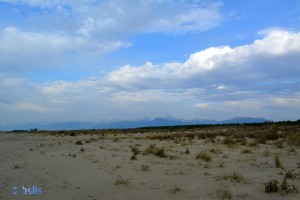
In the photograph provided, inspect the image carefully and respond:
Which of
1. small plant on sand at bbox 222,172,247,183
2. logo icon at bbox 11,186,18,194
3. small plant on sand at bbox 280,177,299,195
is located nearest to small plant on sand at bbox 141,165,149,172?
small plant on sand at bbox 222,172,247,183

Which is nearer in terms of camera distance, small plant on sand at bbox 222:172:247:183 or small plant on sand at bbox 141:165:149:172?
small plant on sand at bbox 222:172:247:183

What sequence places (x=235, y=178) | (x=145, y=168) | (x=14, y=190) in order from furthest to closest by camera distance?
1. (x=145, y=168)
2. (x=235, y=178)
3. (x=14, y=190)

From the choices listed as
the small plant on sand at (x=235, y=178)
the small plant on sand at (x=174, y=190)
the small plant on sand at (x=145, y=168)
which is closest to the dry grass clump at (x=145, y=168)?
the small plant on sand at (x=145, y=168)

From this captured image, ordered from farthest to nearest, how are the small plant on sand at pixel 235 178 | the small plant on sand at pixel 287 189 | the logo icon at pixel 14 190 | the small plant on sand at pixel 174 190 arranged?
the small plant on sand at pixel 235 178
the logo icon at pixel 14 190
the small plant on sand at pixel 174 190
the small plant on sand at pixel 287 189

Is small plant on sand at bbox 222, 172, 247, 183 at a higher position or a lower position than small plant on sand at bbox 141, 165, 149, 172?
lower

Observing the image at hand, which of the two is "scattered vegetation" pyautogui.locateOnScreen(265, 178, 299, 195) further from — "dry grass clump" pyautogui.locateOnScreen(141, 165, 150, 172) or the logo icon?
the logo icon

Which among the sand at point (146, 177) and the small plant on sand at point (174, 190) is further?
the small plant on sand at point (174, 190)

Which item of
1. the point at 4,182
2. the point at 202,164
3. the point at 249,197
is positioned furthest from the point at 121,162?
the point at 249,197

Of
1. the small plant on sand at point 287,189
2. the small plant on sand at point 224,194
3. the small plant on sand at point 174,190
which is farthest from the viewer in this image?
the small plant on sand at point 174,190

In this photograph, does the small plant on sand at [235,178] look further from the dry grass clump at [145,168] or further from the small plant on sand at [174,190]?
the dry grass clump at [145,168]

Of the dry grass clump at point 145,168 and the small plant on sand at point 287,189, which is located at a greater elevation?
the dry grass clump at point 145,168

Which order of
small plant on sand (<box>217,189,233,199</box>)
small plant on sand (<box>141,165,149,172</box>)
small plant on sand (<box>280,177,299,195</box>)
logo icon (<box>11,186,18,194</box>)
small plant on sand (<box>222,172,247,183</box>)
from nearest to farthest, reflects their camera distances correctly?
small plant on sand (<box>217,189,233,199</box>) < small plant on sand (<box>280,177,299,195</box>) < logo icon (<box>11,186,18,194</box>) < small plant on sand (<box>222,172,247,183</box>) < small plant on sand (<box>141,165,149,172</box>)

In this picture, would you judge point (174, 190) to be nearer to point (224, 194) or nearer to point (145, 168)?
point (224, 194)

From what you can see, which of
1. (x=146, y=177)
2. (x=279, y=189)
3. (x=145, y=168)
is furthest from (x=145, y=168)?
(x=279, y=189)
